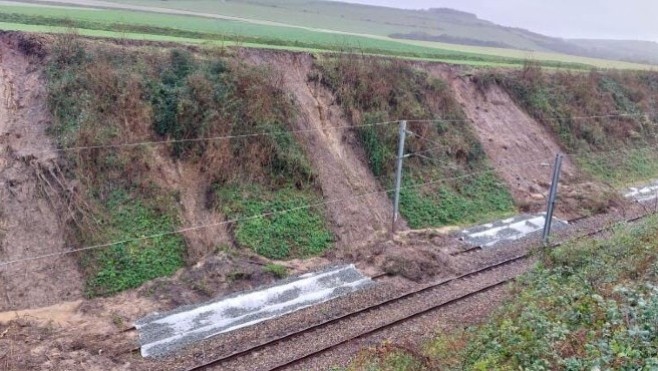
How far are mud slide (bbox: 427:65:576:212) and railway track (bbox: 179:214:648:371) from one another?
7.92 m

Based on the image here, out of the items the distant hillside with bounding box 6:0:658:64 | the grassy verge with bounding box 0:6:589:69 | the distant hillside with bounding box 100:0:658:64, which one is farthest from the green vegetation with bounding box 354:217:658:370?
the distant hillside with bounding box 100:0:658:64

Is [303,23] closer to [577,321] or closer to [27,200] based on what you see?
[27,200]

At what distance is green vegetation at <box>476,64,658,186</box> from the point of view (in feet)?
101

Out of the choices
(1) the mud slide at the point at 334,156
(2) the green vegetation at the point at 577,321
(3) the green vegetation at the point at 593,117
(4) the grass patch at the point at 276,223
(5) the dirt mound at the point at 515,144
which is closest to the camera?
(2) the green vegetation at the point at 577,321

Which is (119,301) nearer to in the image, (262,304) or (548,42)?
(262,304)

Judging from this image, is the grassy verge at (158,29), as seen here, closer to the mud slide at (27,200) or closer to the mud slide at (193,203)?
the mud slide at (27,200)

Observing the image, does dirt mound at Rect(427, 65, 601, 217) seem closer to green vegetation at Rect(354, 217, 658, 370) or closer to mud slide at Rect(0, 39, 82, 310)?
green vegetation at Rect(354, 217, 658, 370)

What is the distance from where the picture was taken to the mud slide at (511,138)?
2677cm

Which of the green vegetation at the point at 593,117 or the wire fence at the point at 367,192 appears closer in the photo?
the wire fence at the point at 367,192

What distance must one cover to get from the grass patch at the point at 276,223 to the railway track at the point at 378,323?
2898mm

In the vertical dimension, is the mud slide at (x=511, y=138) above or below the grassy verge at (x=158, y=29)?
below

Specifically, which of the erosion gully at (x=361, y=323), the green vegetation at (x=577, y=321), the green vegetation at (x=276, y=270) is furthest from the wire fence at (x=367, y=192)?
the green vegetation at (x=577, y=321)

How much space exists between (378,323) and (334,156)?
335 inches

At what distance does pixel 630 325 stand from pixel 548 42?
97.9 meters
